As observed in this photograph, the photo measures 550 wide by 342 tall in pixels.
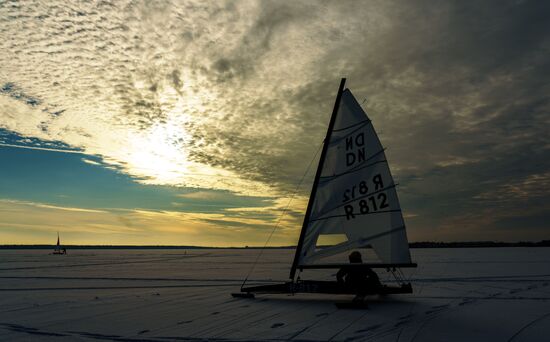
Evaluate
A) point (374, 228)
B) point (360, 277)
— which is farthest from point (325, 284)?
point (374, 228)

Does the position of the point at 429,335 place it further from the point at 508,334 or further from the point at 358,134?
the point at 358,134

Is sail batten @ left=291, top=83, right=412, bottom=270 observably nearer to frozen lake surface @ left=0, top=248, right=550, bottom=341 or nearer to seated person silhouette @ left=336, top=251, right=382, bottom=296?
seated person silhouette @ left=336, top=251, right=382, bottom=296

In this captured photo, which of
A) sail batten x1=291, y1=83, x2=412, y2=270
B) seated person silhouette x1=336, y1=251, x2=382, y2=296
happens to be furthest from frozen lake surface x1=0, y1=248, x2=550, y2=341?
sail batten x1=291, y1=83, x2=412, y2=270

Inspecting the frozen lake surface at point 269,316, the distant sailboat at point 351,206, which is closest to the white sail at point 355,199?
the distant sailboat at point 351,206

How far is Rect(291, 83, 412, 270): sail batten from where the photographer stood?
1352 cm

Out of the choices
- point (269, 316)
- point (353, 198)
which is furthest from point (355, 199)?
point (269, 316)

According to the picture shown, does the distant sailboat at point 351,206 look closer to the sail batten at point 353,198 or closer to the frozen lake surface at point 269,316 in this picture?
the sail batten at point 353,198

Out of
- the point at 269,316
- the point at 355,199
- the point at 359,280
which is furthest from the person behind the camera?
the point at 355,199

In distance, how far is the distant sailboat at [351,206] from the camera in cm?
1351

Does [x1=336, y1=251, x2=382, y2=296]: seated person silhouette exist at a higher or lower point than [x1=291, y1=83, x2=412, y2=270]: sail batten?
lower

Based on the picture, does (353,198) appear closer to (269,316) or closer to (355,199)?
(355,199)

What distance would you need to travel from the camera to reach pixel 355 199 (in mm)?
13742

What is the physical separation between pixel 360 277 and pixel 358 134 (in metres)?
4.80

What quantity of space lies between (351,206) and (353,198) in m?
0.28
